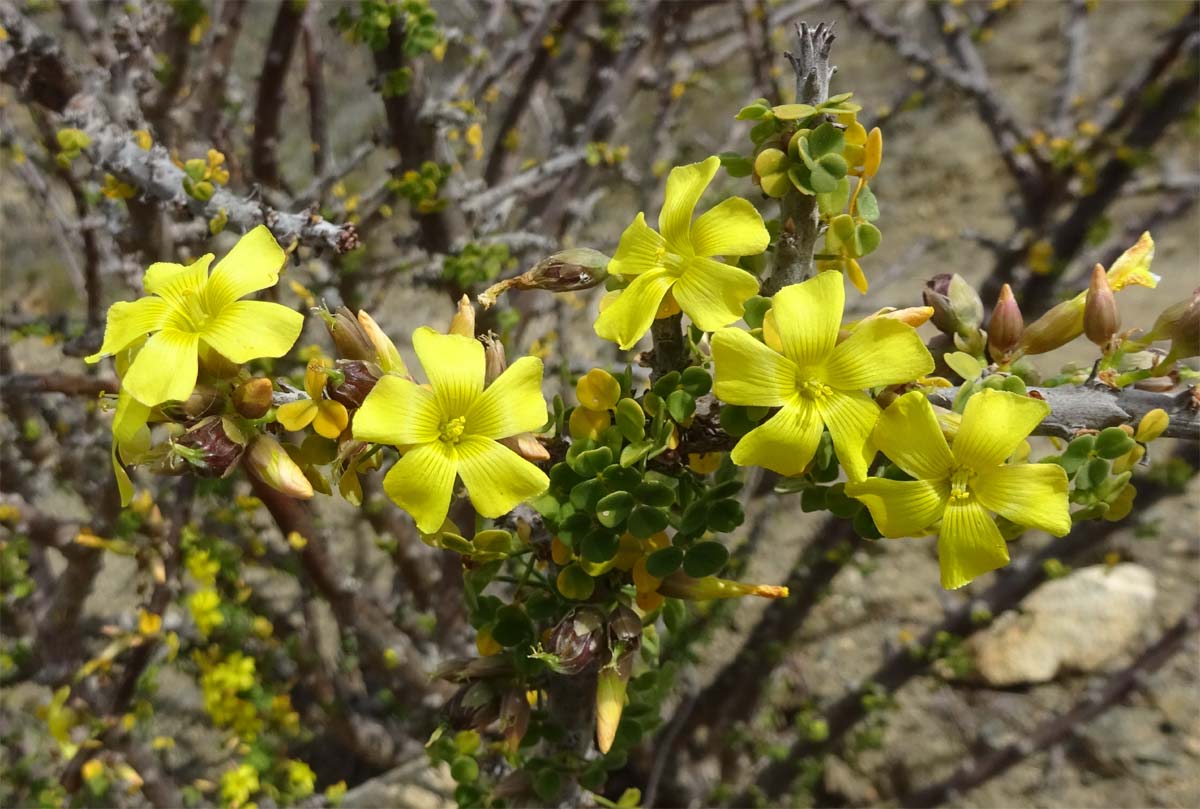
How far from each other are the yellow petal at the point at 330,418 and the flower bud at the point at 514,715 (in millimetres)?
484

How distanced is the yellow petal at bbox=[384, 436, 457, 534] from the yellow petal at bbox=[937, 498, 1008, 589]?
503 mm

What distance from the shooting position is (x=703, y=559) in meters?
0.96

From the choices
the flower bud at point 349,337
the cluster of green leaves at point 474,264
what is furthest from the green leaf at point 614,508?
the cluster of green leaves at point 474,264

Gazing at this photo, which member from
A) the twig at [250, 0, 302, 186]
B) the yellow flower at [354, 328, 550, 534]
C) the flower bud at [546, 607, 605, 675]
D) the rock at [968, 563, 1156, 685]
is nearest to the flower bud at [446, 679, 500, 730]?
the flower bud at [546, 607, 605, 675]

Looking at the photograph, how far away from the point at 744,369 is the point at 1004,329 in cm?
43

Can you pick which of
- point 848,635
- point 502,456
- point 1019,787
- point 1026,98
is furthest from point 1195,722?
point 1026,98

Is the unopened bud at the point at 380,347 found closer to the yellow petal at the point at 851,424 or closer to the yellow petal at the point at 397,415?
the yellow petal at the point at 397,415

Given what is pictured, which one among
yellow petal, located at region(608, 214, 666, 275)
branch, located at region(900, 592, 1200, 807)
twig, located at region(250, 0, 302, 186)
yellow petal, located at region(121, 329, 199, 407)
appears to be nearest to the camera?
yellow petal, located at region(121, 329, 199, 407)

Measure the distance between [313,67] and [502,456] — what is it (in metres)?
2.54

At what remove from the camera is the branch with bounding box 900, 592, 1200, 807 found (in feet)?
8.80

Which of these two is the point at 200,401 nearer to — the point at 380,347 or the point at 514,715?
the point at 380,347

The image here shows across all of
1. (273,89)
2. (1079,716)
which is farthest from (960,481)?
(273,89)

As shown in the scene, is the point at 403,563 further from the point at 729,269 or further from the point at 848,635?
the point at 848,635

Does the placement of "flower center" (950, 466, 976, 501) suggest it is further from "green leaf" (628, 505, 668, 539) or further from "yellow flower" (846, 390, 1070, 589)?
"green leaf" (628, 505, 668, 539)
